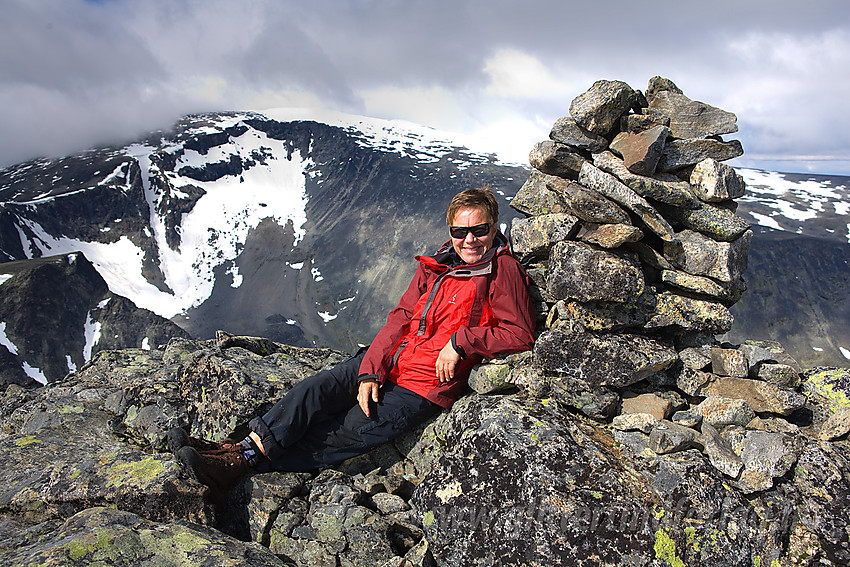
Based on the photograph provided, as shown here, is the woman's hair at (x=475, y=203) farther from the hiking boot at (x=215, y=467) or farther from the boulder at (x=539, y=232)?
the hiking boot at (x=215, y=467)

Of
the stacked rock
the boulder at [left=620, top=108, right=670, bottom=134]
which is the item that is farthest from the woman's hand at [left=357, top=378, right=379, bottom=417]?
the boulder at [left=620, top=108, right=670, bottom=134]

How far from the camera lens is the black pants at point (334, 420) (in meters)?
6.13

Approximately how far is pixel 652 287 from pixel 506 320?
2.18 metres

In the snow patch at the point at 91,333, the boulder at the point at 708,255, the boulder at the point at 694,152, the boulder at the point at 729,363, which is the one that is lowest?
the snow patch at the point at 91,333

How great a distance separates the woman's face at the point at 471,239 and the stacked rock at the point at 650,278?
30.6 inches

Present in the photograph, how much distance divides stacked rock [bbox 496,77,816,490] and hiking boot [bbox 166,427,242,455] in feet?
14.1

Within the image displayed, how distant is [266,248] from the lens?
17400 centimetres

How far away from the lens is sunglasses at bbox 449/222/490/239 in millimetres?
6562

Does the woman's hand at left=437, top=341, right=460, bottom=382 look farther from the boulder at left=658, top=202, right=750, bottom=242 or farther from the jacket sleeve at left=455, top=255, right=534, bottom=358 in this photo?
the boulder at left=658, top=202, right=750, bottom=242

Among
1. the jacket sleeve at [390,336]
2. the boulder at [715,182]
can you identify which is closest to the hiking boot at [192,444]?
the jacket sleeve at [390,336]

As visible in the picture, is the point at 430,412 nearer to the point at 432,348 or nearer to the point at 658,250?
the point at 432,348

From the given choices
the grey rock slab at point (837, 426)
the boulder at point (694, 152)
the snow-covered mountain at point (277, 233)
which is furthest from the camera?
the snow-covered mountain at point (277, 233)

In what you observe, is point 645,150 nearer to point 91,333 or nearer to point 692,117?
point 692,117

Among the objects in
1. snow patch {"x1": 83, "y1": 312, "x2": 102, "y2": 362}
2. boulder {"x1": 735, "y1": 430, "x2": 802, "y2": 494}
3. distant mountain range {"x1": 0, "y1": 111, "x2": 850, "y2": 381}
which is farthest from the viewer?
snow patch {"x1": 83, "y1": 312, "x2": 102, "y2": 362}
